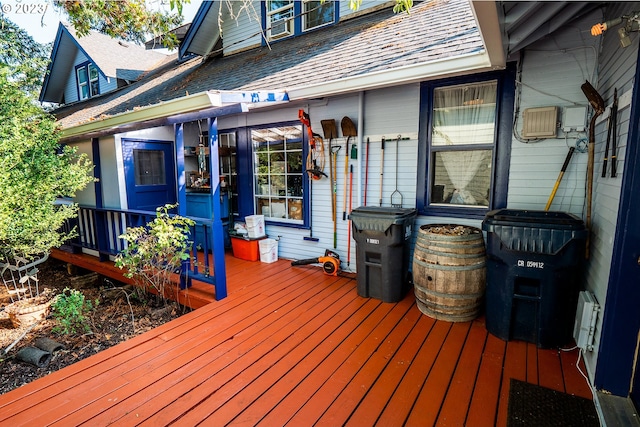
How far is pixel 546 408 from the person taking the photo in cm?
188

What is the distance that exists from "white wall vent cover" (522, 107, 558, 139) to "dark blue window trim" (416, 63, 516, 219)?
0.51 feet

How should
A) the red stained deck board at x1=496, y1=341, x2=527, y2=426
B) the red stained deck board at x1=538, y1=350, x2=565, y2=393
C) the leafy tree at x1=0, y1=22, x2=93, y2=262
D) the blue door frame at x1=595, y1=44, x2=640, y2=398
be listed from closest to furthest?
the blue door frame at x1=595, y1=44, x2=640, y2=398, the red stained deck board at x1=496, y1=341, x2=527, y2=426, the red stained deck board at x1=538, y1=350, x2=565, y2=393, the leafy tree at x1=0, y1=22, x2=93, y2=262

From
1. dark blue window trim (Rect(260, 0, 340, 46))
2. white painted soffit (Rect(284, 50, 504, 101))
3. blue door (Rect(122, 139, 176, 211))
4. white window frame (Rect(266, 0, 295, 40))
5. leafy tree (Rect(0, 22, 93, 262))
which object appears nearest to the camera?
white painted soffit (Rect(284, 50, 504, 101))

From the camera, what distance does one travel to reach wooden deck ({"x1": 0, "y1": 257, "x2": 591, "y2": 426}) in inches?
73.6

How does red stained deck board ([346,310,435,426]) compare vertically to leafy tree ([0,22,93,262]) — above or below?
below

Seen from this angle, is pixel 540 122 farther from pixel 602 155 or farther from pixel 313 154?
pixel 313 154

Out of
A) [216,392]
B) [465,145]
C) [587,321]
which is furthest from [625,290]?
[216,392]

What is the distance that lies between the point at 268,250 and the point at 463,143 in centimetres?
308

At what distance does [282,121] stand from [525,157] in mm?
3218

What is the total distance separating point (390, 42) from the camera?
3.90 meters

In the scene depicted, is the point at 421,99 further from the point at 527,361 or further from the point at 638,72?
the point at 527,361

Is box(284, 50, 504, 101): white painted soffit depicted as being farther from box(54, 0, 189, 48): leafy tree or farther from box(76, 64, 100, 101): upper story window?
box(76, 64, 100, 101): upper story window

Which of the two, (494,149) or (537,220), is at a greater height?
(494,149)

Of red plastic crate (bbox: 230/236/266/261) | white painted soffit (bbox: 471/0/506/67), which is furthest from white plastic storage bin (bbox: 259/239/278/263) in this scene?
white painted soffit (bbox: 471/0/506/67)
